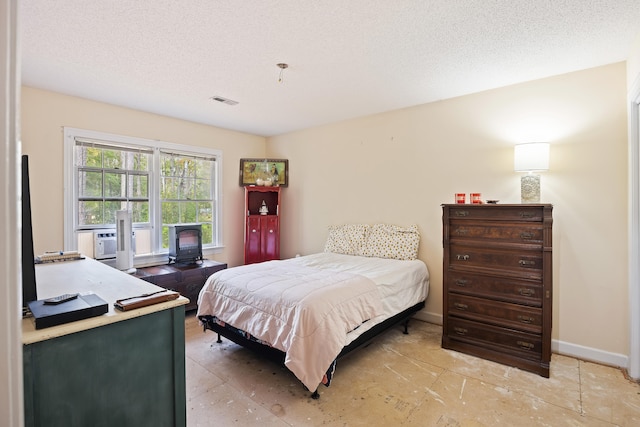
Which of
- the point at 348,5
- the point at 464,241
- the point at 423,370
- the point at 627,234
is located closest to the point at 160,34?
the point at 348,5

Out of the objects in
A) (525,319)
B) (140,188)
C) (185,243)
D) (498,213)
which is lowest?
(525,319)

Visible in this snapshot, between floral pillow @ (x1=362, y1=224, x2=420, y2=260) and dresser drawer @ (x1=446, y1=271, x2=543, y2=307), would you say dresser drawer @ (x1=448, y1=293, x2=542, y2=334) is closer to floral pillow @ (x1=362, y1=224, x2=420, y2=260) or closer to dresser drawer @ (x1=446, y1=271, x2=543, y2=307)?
dresser drawer @ (x1=446, y1=271, x2=543, y2=307)

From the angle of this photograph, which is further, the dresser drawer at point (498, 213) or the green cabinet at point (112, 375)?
the dresser drawer at point (498, 213)

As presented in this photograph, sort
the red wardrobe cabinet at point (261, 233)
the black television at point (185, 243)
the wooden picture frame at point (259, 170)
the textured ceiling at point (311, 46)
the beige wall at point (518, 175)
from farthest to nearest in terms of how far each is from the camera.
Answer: the wooden picture frame at point (259, 170)
the red wardrobe cabinet at point (261, 233)
the black television at point (185, 243)
the beige wall at point (518, 175)
the textured ceiling at point (311, 46)

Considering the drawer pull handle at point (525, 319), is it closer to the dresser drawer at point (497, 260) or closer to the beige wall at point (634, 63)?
the dresser drawer at point (497, 260)

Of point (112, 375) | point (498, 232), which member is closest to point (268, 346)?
point (112, 375)

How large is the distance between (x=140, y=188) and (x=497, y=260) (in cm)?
426

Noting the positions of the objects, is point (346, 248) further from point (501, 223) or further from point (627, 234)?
point (627, 234)

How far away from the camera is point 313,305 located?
2.27 meters

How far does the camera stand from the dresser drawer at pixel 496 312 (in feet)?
8.76

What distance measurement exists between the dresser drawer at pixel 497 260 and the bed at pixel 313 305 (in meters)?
0.54

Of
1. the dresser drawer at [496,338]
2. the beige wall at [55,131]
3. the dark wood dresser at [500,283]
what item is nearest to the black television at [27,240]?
the beige wall at [55,131]

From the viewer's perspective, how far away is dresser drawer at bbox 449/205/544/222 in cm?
268

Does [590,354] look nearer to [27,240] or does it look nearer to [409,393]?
[409,393]
